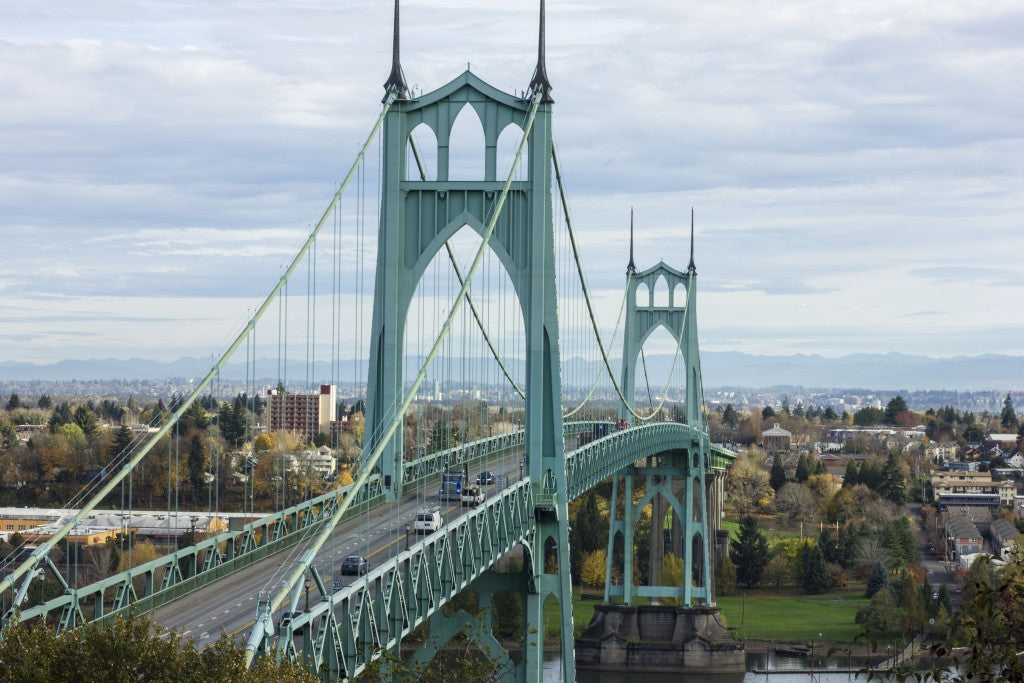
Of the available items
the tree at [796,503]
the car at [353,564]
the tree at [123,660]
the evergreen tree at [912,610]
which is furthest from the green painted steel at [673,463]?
the tree at [123,660]

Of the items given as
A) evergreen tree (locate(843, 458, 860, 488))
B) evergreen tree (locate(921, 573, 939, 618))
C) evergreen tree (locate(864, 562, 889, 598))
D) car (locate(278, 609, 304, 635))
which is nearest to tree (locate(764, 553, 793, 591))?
evergreen tree (locate(864, 562, 889, 598))

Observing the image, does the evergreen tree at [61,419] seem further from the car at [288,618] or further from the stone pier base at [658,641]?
the car at [288,618]

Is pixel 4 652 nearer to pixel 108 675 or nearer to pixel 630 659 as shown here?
pixel 108 675

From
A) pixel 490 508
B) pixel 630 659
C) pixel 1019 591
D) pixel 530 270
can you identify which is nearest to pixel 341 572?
pixel 490 508

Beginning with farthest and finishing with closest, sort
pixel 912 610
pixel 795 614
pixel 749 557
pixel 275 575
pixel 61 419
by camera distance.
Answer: pixel 61 419 < pixel 749 557 < pixel 795 614 < pixel 912 610 < pixel 275 575

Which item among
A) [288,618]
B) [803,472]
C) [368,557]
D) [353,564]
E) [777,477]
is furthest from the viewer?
[777,477]

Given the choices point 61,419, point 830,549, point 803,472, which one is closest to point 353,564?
point 830,549

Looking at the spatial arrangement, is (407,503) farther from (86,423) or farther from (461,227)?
(86,423)
